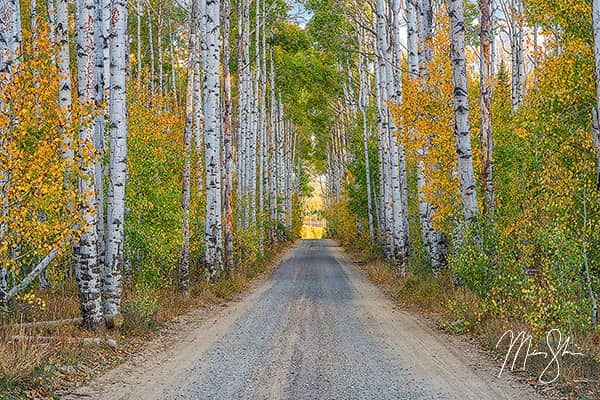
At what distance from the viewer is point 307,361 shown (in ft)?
25.7

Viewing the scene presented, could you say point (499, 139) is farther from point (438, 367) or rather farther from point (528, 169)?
point (438, 367)

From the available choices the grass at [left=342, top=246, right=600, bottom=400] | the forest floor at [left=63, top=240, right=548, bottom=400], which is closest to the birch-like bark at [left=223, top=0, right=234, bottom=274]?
the grass at [left=342, top=246, right=600, bottom=400]

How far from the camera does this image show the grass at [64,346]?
20.2 ft

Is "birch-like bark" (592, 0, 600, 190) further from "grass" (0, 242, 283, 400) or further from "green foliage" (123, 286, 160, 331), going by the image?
"green foliage" (123, 286, 160, 331)

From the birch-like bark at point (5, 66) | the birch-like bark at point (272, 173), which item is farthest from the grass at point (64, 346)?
the birch-like bark at point (272, 173)

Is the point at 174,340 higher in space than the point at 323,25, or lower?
lower

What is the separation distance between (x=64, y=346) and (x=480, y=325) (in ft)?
22.0

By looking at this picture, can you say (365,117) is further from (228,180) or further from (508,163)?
(508,163)

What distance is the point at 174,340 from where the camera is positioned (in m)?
9.57

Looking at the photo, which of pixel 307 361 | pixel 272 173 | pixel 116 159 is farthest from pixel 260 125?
pixel 307 361

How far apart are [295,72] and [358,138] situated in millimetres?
10842

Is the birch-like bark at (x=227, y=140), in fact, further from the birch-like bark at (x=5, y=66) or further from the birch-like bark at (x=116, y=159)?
the birch-like bark at (x=116, y=159)

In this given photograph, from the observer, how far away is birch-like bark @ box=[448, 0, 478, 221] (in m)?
11.0

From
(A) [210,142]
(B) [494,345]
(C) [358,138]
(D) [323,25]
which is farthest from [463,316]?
(D) [323,25]
